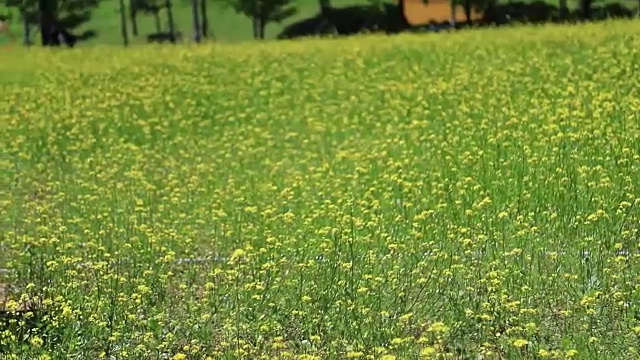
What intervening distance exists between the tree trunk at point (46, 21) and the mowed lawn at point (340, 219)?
97.3ft

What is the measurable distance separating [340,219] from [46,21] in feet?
158

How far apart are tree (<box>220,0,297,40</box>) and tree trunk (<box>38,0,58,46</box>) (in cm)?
1020

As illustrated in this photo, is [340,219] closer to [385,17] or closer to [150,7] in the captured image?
[385,17]

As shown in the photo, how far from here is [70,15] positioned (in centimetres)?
6975

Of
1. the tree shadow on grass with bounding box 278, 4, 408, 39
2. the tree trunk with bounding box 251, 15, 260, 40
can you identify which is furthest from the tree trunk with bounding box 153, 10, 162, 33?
the tree shadow on grass with bounding box 278, 4, 408, 39

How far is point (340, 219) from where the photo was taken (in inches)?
448

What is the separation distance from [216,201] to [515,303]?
704 cm

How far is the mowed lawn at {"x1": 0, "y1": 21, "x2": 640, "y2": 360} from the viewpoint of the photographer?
7918 mm

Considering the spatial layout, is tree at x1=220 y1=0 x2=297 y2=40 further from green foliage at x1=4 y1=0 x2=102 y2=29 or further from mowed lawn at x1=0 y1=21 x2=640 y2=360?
mowed lawn at x1=0 y1=21 x2=640 y2=360

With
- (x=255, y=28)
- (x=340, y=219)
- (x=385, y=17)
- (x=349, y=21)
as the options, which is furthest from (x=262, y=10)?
(x=340, y=219)

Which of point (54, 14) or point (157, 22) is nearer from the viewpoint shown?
point (54, 14)

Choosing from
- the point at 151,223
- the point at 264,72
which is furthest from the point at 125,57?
the point at 151,223

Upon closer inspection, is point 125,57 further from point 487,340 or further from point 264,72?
point 487,340

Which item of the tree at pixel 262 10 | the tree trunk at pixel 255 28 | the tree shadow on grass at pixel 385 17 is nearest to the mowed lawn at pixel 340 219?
the tree shadow on grass at pixel 385 17
